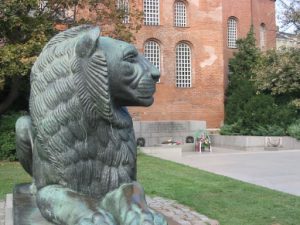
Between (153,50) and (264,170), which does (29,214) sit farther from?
(153,50)

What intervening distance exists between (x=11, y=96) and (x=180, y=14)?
1816 centimetres

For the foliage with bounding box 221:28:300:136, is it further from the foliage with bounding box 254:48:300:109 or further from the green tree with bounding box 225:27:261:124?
the green tree with bounding box 225:27:261:124

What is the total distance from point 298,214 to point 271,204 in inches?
33.5

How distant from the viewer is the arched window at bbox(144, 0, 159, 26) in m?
32.6

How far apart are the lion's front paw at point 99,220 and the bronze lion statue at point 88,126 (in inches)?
1.7

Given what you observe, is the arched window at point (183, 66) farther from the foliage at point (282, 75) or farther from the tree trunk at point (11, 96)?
the tree trunk at point (11, 96)

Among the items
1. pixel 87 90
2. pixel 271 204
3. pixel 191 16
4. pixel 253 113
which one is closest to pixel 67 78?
pixel 87 90

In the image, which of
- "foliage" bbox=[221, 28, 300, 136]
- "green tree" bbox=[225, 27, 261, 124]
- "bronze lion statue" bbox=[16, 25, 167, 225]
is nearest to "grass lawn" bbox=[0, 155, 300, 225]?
"bronze lion statue" bbox=[16, 25, 167, 225]

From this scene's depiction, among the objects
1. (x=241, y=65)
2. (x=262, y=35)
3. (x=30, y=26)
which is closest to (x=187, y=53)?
(x=241, y=65)

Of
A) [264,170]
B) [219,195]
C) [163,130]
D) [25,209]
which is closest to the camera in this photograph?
[25,209]

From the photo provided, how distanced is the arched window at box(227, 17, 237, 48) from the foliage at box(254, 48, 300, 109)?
10.4 metres

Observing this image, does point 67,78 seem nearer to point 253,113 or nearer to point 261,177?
point 261,177

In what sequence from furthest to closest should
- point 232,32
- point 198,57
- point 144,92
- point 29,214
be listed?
point 232,32 → point 198,57 → point 29,214 → point 144,92

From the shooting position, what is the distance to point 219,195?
8961 millimetres
